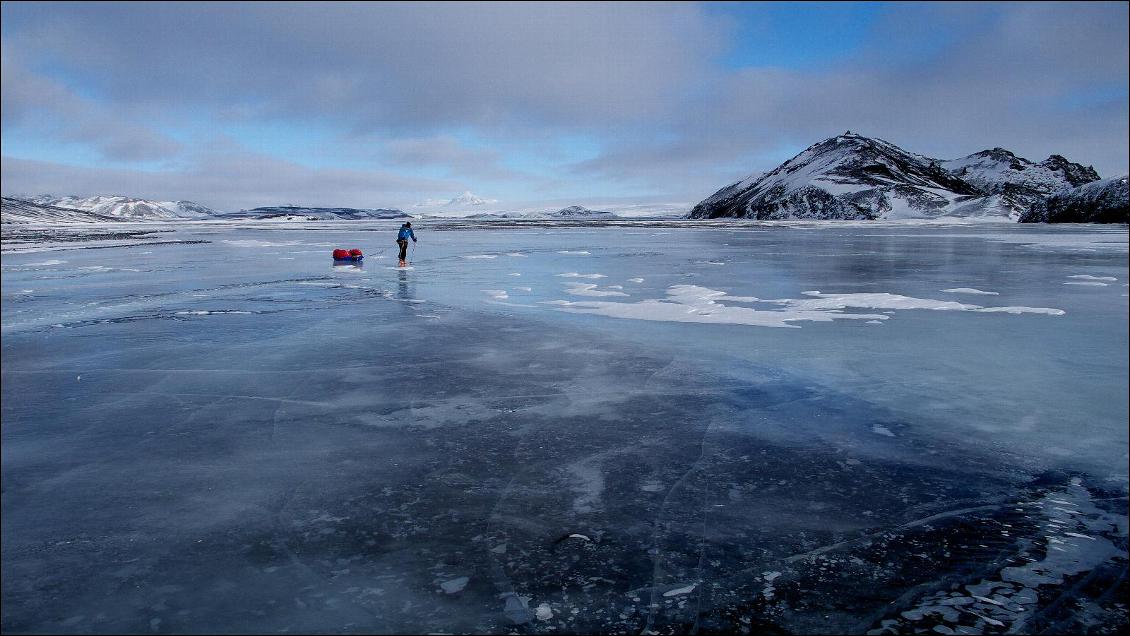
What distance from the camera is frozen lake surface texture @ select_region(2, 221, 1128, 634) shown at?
319 centimetres

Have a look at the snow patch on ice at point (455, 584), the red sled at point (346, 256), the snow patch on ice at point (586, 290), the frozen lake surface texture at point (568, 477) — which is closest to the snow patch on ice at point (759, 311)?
the snow patch on ice at point (586, 290)

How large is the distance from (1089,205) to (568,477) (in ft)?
303

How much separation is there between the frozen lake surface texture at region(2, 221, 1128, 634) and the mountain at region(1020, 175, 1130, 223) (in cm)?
7544

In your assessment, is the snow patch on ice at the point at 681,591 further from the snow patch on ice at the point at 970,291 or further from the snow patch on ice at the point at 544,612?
the snow patch on ice at the point at 970,291

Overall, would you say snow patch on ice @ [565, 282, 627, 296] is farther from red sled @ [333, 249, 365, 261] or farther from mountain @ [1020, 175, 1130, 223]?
mountain @ [1020, 175, 1130, 223]

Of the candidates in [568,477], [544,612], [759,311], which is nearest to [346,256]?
[759,311]

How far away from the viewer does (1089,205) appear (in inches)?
2931

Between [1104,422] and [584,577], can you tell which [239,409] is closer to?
[584,577]

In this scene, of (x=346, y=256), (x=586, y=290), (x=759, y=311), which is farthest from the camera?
(x=346, y=256)

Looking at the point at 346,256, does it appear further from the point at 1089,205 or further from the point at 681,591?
the point at 1089,205

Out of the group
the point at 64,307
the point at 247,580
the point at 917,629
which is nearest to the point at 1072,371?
the point at 917,629

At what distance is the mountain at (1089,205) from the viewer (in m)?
68.3

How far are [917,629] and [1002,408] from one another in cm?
404

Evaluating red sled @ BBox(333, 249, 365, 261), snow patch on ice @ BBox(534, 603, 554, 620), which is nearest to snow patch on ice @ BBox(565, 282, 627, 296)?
red sled @ BBox(333, 249, 365, 261)
